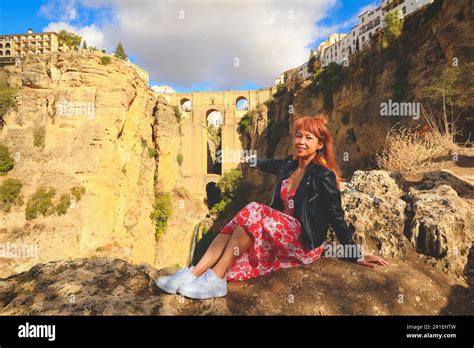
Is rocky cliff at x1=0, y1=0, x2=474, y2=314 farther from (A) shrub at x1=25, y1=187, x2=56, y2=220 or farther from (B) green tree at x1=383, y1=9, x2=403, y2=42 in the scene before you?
(B) green tree at x1=383, y1=9, x2=403, y2=42

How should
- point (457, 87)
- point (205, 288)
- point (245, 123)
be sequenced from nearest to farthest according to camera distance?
1. point (205, 288)
2. point (457, 87)
3. point (245, 123)

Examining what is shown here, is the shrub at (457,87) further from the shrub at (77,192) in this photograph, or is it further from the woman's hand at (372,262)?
the shrub at (77,192)

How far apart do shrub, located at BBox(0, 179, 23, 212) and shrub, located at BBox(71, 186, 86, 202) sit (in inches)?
114

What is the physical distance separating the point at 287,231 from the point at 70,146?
1847 centimetres

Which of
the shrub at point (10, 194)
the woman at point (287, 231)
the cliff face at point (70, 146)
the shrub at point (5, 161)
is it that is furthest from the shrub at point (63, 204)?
the woman at point (287, 231)

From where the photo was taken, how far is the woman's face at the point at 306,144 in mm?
3129

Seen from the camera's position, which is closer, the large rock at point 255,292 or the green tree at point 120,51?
the large rock at point 255,292

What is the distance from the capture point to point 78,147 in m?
17.5

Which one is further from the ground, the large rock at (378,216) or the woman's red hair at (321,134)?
the woman's red hair at (321,134)

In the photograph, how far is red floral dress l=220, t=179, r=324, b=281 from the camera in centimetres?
284

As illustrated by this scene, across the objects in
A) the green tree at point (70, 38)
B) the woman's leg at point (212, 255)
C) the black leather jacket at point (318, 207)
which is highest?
the green tree at point (70, 38)

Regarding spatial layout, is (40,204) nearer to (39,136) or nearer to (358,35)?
(39,136)

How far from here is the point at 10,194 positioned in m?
16.2

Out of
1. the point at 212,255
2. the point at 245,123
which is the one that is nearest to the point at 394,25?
the point at 245,123
